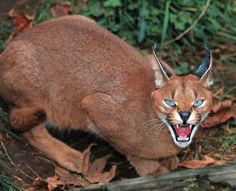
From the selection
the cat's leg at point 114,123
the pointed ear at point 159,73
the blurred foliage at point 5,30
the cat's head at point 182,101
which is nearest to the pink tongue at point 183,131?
the cat's head at point 182,101

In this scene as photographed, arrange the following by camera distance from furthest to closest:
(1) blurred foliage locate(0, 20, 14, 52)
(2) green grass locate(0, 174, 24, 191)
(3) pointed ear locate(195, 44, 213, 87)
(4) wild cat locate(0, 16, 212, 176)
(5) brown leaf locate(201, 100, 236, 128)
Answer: (1) blurred foliage locate(0, 20, 14, 52) < (5) brown leaf locate(201, 100, 236, 128) < (4) wild cat locate(0, 16, 212, 176) < (2) green grass locate(0, 174, 24, 191) < (3) pointed ear locate(195, 44, 213, 87)

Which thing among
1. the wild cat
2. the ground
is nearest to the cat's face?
the wild cat

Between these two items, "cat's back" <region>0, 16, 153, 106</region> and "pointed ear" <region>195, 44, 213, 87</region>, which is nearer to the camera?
"pointed ear" <region>195, 44, 213, 87</region>

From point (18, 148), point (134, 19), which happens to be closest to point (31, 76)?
point (18, 148)

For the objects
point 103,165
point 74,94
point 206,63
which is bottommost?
point 103,165

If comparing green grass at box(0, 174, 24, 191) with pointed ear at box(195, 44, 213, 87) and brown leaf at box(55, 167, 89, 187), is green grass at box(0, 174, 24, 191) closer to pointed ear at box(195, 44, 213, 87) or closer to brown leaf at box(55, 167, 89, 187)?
brown leaf at box(55, 167, 89, 187)

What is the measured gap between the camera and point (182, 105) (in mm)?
5547

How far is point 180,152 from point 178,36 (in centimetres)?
175

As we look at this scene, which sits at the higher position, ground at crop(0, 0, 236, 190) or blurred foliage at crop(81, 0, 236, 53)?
blurred foliage at crop(81, 0, 236, 53)

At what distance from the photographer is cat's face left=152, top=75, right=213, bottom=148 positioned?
18.2ft

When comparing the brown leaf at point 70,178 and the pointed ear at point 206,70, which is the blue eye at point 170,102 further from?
the brown leaf at point 70,178

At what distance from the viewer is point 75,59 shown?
20.9 feet

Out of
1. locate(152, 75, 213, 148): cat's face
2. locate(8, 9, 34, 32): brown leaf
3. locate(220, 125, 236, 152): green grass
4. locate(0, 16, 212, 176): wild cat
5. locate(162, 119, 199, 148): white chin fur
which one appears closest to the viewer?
locate(152, 75, 213, 148): cat's face

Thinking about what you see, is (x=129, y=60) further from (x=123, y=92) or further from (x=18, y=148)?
(x=18, y=148)
